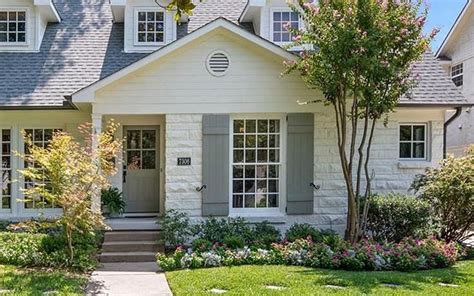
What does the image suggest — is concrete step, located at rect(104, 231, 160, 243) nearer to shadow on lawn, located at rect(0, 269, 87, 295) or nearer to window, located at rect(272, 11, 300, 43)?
shadow on lawn, located at rect(0, 269, 87, 295)

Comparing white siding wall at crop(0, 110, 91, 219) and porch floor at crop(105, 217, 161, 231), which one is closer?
porch floor at crop(105, 217, 161, 231)

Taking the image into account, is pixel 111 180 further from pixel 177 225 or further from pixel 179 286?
pixel 179 286

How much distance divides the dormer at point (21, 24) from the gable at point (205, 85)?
421 centimetres

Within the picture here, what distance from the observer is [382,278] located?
8.46 metres

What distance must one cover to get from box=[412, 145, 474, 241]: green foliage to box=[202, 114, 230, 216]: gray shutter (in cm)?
435

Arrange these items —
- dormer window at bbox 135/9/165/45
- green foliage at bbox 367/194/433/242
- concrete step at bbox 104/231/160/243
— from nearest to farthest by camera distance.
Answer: concrete step at bbox 104/231/160/243 < green foliage at bbox 367/194/433/242 < dormer window at bbox 135/9/165/45

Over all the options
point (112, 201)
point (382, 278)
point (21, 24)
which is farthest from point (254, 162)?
point (21, 24)

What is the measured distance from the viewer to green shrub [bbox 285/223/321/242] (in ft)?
35.6

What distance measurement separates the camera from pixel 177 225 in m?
10.9

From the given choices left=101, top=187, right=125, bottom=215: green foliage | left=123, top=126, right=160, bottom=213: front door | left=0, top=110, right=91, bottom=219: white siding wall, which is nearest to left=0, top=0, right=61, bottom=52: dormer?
left=0, top=110, right=91, bottom=219: white siding wall

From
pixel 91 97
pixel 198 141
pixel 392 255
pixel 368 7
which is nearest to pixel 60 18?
pixel 91 97

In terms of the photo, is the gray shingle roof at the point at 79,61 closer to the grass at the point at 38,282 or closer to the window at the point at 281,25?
the window at the point at 281,25

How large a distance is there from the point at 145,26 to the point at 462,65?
1190cm

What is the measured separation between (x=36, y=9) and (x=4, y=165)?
14.8 ft
